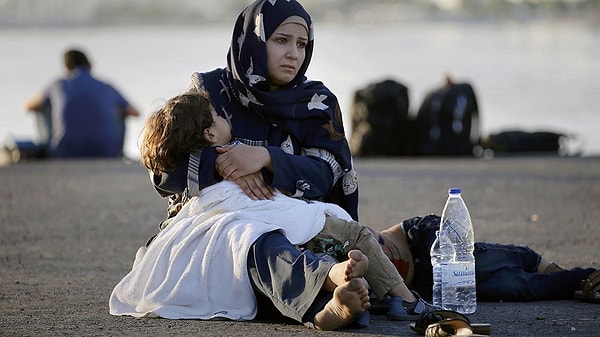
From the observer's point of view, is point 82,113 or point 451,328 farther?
point 82,113

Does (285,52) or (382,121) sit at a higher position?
(285,52)

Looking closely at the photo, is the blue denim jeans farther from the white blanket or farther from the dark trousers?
the dark trousers

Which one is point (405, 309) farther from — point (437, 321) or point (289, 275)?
point (289, 275)

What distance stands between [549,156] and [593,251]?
269 inches

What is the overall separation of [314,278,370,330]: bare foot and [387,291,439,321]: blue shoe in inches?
12.1

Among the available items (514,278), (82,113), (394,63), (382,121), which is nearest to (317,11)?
(394,63)

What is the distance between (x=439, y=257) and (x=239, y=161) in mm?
916

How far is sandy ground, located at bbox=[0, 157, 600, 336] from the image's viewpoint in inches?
218

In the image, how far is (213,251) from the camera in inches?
215

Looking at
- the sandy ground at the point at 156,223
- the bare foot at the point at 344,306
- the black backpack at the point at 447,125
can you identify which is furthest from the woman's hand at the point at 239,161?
the black backpack at the point at 447,125

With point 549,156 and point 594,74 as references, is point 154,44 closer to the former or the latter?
point 594,74

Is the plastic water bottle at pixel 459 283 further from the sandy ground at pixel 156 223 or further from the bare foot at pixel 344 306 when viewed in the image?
the bare foot at pixel 344 306

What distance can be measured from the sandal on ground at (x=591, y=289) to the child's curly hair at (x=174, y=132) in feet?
5.25

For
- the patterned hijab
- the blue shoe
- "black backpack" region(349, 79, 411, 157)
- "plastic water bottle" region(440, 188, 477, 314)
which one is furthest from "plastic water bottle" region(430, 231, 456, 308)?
"black backpack" region(349, 79, 411, 157)
